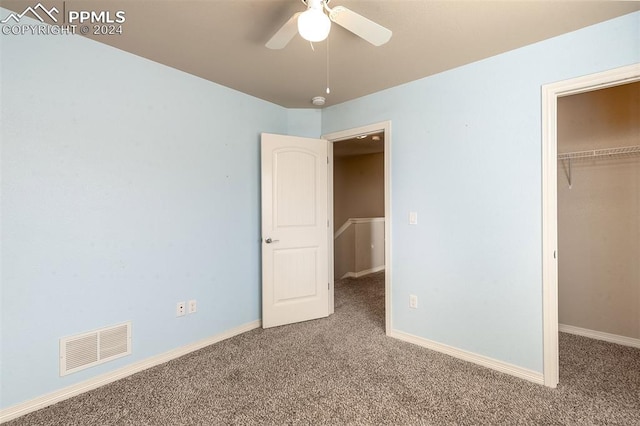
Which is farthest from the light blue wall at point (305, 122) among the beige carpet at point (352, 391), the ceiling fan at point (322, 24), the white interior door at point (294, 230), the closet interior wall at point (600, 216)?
the closet interior wall at point (600, 216)

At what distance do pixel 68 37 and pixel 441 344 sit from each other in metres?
3.54

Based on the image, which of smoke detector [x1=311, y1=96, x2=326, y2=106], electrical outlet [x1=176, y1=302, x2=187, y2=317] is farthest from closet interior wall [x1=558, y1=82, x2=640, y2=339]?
electrical outlet [x1=176, y1=302, x2=187, y2=317]

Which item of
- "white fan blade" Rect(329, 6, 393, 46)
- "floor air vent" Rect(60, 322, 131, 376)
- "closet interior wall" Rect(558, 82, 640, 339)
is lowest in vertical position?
"floor air vent" Rect(60, 322, 131, 376)

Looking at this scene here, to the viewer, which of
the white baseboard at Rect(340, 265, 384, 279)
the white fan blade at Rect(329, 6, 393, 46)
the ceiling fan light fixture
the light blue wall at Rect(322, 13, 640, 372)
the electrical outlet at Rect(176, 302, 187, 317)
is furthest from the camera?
the white baseboard at Rect(340, 265, 384, 279)

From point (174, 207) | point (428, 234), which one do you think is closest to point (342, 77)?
point (428, 234)

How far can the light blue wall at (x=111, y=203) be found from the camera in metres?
1.74

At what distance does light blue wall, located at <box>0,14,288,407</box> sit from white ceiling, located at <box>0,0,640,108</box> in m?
0.29

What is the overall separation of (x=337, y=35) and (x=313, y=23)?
31.6 inches

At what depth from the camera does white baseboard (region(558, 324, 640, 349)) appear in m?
2.51

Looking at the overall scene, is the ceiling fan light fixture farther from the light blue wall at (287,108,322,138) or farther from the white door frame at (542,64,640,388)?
the light blue wall at (287,108,322,138)

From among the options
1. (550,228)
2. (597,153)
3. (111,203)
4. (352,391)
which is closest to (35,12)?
(111,203)

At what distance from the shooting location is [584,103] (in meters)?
2.77

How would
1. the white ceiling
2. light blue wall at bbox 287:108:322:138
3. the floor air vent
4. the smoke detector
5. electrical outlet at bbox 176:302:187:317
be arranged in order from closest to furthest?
1. the white ceiling
2. the floor air vent
3. electrical outlet at bbox 176:302:187:317
4. the smoke detector
5. light blue wall at bbox 287:108:322:138

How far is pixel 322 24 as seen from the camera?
49.6 inches
